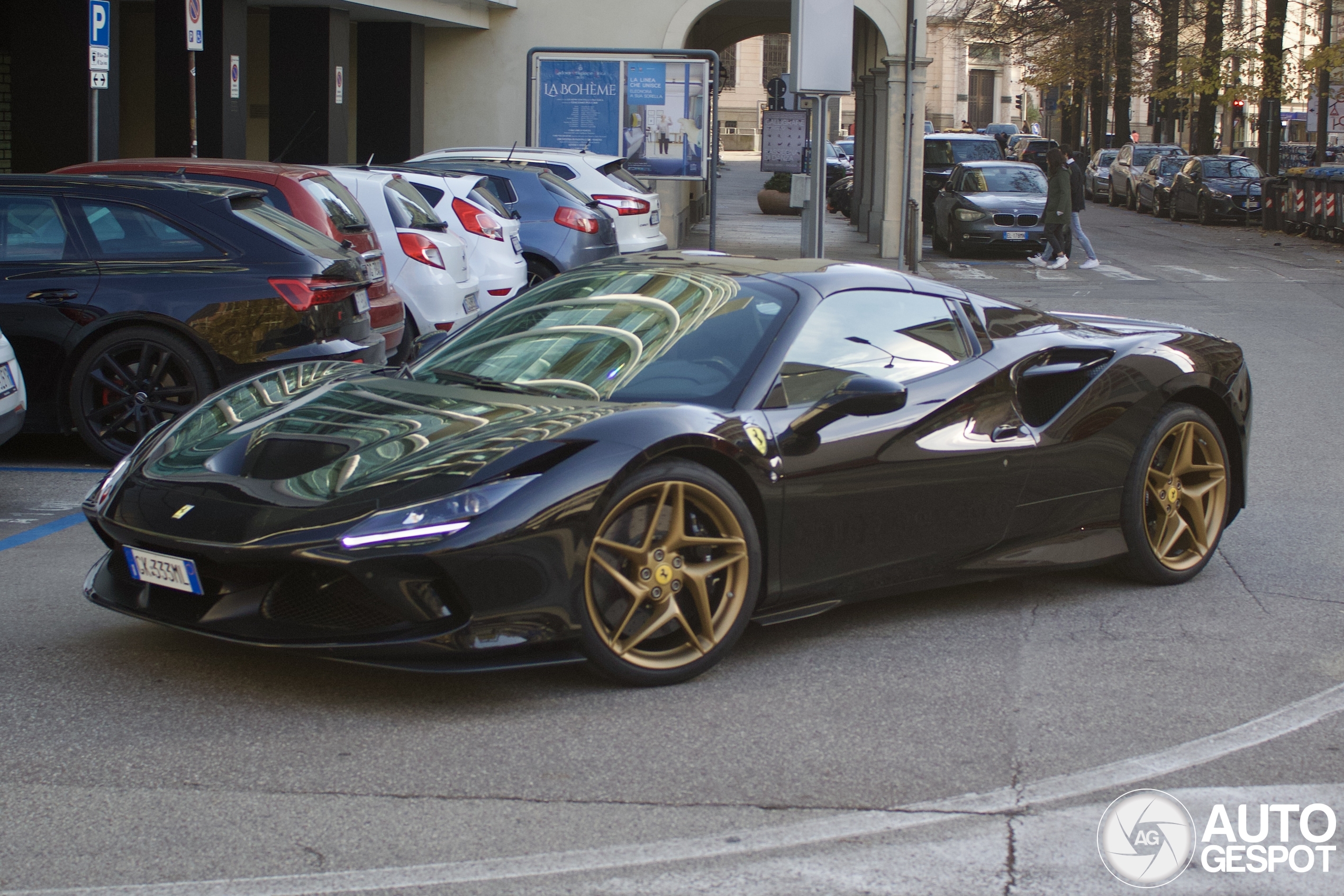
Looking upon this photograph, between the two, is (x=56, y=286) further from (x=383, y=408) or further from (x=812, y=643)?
(x=812, y=643)

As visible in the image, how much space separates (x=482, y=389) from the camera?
16.8ft

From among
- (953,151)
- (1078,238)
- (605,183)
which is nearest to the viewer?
(605,183)

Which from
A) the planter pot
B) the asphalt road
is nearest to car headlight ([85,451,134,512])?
the asphalt road

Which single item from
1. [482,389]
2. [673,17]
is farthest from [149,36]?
[482,389]

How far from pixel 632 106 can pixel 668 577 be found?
1833 centimetres

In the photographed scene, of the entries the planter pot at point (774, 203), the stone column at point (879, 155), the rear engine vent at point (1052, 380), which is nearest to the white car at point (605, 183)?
the stone column at point (879, 155)

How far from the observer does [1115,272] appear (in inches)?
907

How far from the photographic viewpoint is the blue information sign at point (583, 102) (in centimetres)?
2225

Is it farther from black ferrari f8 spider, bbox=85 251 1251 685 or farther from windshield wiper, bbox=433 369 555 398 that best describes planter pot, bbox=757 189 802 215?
windshield wiper, bbox=433 369 555 398

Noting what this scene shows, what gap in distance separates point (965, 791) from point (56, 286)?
19.9 ft

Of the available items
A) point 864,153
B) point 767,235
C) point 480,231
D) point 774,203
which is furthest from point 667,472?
point 774,203

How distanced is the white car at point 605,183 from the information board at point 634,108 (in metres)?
4.32

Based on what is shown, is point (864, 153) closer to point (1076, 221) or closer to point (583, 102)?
point (1076, 221)

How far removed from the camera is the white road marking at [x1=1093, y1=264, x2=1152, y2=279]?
A: 72.6 feet
